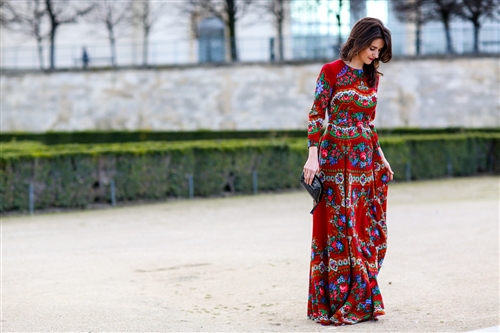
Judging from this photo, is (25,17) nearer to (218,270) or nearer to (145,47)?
(145,47)

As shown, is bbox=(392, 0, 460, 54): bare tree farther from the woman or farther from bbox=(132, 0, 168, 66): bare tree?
the woman

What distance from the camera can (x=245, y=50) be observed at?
3475 cm

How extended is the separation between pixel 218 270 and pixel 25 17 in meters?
28.2

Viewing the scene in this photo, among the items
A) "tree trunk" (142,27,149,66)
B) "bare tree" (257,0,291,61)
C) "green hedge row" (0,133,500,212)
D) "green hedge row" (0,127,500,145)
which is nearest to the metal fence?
"tree trunk" (142,27,149,66)

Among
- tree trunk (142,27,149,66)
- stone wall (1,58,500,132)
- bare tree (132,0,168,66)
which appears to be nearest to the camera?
stone wall (1,58,500,132)

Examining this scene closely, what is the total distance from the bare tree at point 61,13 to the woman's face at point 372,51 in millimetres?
28221

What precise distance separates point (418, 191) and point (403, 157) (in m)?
2.19

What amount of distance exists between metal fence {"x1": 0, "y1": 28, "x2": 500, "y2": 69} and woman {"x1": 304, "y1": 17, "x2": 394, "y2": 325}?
1017 inches

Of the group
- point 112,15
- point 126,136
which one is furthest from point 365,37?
point 112,15

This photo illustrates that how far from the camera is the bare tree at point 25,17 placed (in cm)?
3272

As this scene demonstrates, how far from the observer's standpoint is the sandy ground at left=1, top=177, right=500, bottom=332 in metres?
5.41

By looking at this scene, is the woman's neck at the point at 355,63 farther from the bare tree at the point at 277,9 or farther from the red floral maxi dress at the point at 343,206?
the bare tree at the point at 277,9

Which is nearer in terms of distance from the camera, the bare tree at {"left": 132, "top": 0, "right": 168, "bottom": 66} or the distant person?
the distant person

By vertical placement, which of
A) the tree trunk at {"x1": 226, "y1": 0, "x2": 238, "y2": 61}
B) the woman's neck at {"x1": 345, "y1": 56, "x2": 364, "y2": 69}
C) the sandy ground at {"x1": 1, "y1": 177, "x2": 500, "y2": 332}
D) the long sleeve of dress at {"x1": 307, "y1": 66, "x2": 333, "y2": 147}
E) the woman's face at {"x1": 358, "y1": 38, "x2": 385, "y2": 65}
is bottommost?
the sandy ground at {"x1": 1, "y1": 177, "x2": 500, "y2": 332}
